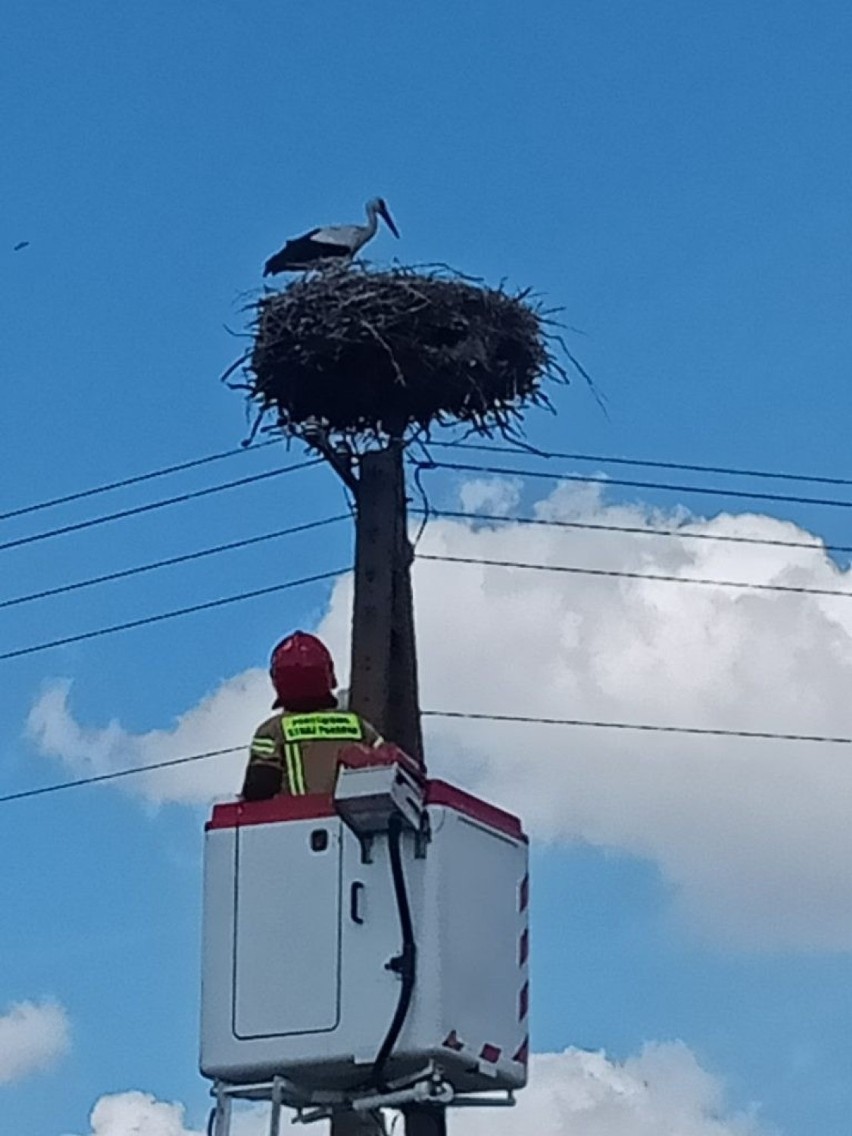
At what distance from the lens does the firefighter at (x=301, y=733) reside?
7.02m

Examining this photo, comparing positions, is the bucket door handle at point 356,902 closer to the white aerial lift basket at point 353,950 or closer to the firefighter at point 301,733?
the white aerial lift basket at point 353,950

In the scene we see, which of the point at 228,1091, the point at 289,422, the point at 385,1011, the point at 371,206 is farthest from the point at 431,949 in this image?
the point at 371,206

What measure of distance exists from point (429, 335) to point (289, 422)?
706mm

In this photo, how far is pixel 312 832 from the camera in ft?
20.8

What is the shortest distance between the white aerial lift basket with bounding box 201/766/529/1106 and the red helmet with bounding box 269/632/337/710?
0.87 meters

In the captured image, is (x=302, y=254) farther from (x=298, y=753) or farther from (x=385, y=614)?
(x=298, y=753)

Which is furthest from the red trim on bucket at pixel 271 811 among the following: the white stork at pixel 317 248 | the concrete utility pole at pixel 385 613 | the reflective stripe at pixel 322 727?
the white stork at pixel 317 248

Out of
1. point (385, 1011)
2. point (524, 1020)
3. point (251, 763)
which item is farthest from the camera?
point (251, 763)

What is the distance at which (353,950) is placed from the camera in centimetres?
622

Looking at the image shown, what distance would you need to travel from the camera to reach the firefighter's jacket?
7008 millimetres

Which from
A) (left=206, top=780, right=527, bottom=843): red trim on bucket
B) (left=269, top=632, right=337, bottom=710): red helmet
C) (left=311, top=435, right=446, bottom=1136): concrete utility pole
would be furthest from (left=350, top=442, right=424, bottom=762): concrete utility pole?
(left=206, top=780, right=527, bottom=843): red trim on bucket

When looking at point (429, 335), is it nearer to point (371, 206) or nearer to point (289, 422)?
point (289, 422)

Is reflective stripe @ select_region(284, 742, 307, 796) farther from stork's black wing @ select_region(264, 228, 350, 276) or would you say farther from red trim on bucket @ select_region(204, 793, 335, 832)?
stork's black wing @ select_region(264, 228, 350, 276)

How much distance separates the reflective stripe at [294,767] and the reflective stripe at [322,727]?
0.08ft
